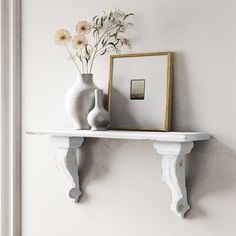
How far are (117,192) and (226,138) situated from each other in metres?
0.51

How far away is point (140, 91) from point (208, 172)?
1.31 feet

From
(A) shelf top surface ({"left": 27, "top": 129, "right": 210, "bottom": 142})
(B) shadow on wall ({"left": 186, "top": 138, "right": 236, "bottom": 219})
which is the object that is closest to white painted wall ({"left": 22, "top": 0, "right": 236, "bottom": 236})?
(B) shadow on wall ({"left": 186, "top": 138, "right": 236, "bottom": 219})

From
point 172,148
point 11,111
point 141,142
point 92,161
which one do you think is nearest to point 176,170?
point 172,148

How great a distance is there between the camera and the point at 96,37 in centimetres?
208

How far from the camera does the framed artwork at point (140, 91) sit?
1881mm

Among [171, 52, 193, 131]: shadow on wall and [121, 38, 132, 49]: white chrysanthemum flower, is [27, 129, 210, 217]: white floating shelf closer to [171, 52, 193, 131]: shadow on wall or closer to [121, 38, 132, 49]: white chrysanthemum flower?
[171, 52, 193, 131]: shadow on wall

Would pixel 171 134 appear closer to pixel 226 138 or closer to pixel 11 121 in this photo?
pixel 226 138

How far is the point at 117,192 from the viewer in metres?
2.04

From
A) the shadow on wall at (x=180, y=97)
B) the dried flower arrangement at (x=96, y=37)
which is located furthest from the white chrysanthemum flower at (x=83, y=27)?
the shadow on wall at (x=180, y=97)

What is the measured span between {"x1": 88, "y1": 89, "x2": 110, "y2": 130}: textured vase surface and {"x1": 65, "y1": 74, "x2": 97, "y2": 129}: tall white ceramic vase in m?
0.05

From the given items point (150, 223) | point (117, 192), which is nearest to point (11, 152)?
point (117, 192)

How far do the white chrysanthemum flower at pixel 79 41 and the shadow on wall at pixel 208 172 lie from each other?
1.93 feet

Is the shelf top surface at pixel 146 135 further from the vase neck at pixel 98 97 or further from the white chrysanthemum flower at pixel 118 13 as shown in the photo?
the white chrysanthemum flower at pixel 118 13

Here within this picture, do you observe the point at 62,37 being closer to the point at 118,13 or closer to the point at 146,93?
the point at 118,13
